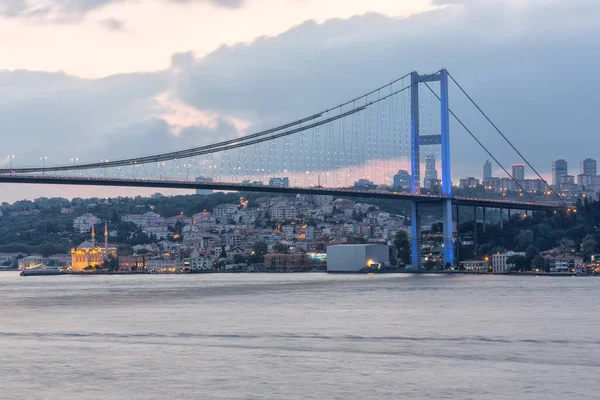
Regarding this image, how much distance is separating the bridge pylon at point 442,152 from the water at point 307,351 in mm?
16802

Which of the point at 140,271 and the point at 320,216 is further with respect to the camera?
the point at 320,216

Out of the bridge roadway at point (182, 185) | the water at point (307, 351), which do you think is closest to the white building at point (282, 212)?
the bridge roadway at point (182, 185)

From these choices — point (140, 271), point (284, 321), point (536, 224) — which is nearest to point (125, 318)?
point (284, 321)

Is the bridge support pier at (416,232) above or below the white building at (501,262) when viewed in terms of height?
above

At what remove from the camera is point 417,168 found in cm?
4172

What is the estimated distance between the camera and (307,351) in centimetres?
1400

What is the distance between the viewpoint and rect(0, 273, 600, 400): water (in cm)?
1114

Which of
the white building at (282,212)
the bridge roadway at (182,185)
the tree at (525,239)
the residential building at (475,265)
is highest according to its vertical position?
the white building at (282,212)

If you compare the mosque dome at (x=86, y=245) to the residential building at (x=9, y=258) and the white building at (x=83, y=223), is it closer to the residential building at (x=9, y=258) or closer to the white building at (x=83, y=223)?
the residential building at (x=9, y=258)

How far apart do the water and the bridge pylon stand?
16.8m

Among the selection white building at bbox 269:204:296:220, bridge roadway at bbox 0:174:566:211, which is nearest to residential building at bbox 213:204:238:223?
white building at bbox 269:204:296:220

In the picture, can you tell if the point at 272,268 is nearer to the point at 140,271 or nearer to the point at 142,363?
the point at 140,271

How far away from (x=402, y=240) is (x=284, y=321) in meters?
42.8

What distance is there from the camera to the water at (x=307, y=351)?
11141 mm
